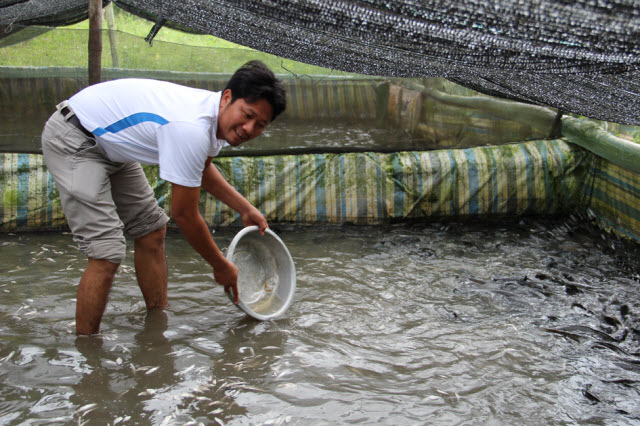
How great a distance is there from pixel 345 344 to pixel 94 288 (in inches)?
49.6

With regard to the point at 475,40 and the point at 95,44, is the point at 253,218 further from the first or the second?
the point at 95,44

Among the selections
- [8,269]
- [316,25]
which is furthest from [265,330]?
[8,269]

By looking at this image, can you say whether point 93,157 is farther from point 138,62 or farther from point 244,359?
point 138,62

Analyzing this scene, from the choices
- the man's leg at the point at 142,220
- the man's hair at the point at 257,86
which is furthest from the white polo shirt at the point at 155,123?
the man's leg at the point at 142,220

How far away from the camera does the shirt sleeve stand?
7.11 feet

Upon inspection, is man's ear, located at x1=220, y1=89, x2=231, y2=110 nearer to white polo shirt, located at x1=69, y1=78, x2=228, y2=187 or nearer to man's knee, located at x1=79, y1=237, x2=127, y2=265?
white polo shirt, located at x1=69, y1=78, x2=228, y2=187

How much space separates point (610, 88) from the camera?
294 cm

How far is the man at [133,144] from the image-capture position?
219 centimetres

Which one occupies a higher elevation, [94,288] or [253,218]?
[253,218]

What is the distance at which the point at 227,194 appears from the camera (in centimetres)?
287

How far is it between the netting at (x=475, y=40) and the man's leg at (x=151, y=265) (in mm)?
1275

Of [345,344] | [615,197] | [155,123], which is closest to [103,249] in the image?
[155,123]

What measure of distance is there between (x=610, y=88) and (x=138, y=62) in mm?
3744

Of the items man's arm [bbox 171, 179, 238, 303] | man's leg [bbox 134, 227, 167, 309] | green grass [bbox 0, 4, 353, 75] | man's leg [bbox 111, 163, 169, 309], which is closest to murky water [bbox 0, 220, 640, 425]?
man's leg [bbox 134, 227, 167, 309]
